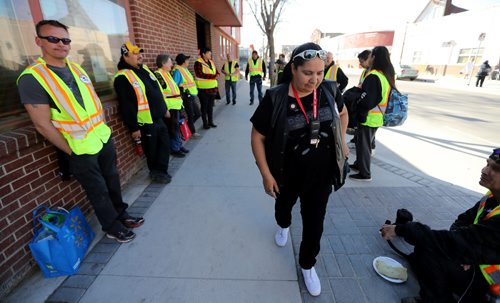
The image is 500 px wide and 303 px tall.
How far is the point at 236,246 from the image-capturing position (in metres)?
2.63

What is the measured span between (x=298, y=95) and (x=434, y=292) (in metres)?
1.71

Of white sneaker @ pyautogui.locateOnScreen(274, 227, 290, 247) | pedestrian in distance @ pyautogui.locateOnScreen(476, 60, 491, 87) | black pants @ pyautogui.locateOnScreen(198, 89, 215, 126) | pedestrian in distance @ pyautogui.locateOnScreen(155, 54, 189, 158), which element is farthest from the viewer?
pedestrian in distance @ pyautogui.locateOnScreen(476, 60, 491, 87)

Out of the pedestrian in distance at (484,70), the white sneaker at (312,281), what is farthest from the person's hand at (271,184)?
the pedestrian in distance at (484,70)

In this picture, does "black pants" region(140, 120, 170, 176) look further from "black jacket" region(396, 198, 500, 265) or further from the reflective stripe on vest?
"black jacket" region(396, 198, 500, 265)

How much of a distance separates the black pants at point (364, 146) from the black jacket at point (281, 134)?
6.94 feet

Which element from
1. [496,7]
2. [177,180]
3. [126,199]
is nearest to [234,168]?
[177,180]

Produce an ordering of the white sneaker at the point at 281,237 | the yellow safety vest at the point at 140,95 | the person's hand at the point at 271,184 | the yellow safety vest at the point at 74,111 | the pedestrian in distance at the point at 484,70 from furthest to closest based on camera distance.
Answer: the pedestrian in distance at the point at 484,70 → the yellow safety vest at the point at 140,95 → the white sneaker at the point at 281,237 → the yellow safety vest at the point at 74,111 → the person's hand at the point at 271,184

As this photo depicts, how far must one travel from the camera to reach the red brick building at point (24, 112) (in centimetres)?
210

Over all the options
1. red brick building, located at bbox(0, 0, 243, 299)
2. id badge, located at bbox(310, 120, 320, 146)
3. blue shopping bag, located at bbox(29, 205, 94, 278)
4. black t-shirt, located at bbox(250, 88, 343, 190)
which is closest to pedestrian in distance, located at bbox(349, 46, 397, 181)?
black t-shirt, located at bbox(250, 88, 343, 190)

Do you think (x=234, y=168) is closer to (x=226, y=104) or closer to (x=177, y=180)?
(x=177, y=180)

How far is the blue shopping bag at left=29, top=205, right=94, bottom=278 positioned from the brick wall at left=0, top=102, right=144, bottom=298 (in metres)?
0.11

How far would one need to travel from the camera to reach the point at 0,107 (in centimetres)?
227

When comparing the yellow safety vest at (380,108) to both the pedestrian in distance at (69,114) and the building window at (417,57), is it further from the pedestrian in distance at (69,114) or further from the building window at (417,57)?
the building window at (417,57)

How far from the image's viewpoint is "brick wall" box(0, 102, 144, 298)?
204cm
